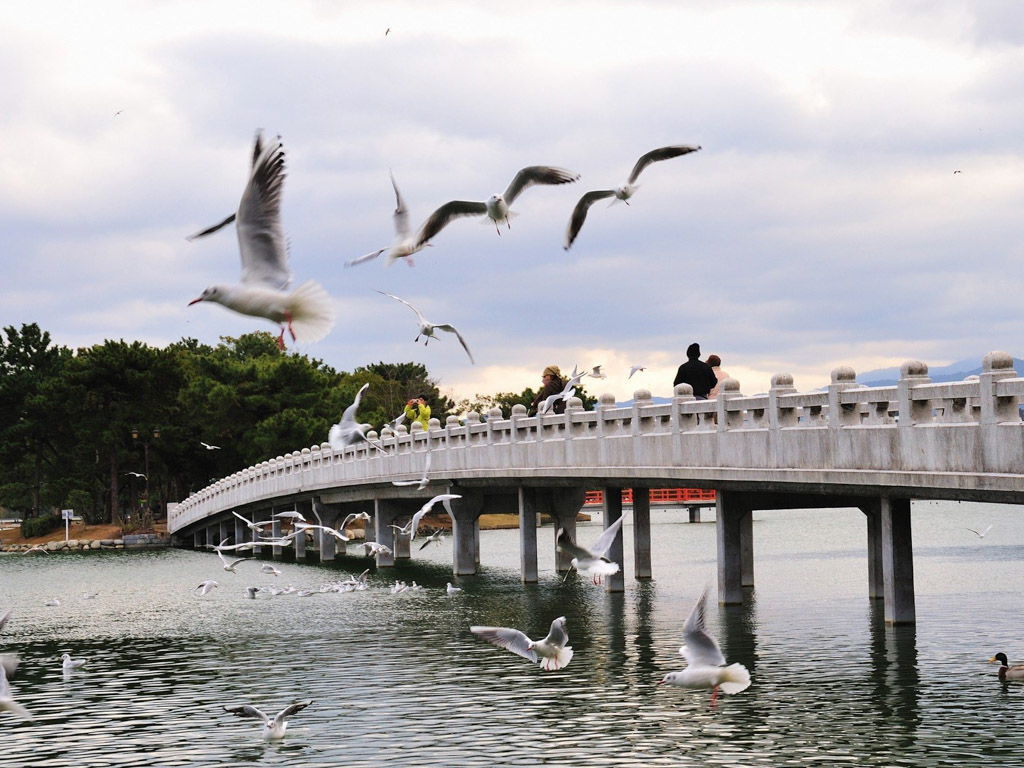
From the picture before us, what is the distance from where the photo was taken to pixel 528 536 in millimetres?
38750

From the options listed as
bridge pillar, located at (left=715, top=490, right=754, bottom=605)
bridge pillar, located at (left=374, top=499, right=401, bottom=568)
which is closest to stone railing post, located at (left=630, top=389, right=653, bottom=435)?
bridge pillar, located at (left=715, top=490, right=754, bottom=605)

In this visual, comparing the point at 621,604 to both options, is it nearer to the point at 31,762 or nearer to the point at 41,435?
the point at 31,762

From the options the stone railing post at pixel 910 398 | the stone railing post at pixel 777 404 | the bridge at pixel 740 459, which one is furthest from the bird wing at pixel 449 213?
the stone railing post at pixel 777 404

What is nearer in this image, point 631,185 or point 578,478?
point 631,185

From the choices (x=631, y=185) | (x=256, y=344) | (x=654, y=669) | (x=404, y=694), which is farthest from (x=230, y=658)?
(x=256, y=344)

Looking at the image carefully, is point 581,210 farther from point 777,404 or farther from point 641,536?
point 641,536

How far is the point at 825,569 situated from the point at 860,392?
745 inches

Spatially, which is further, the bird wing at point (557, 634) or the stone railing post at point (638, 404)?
the stone railing post at point (638, 404)

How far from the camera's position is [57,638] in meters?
29.7

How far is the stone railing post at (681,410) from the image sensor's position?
27703 mm

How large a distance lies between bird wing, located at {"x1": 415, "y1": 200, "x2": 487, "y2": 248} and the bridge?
357 inches

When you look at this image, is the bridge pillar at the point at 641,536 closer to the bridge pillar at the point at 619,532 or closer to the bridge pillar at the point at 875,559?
the bridge pillar at the point at 619,532

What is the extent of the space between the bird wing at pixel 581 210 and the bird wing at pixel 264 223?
6.81m

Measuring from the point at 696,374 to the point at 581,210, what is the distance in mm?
13059
